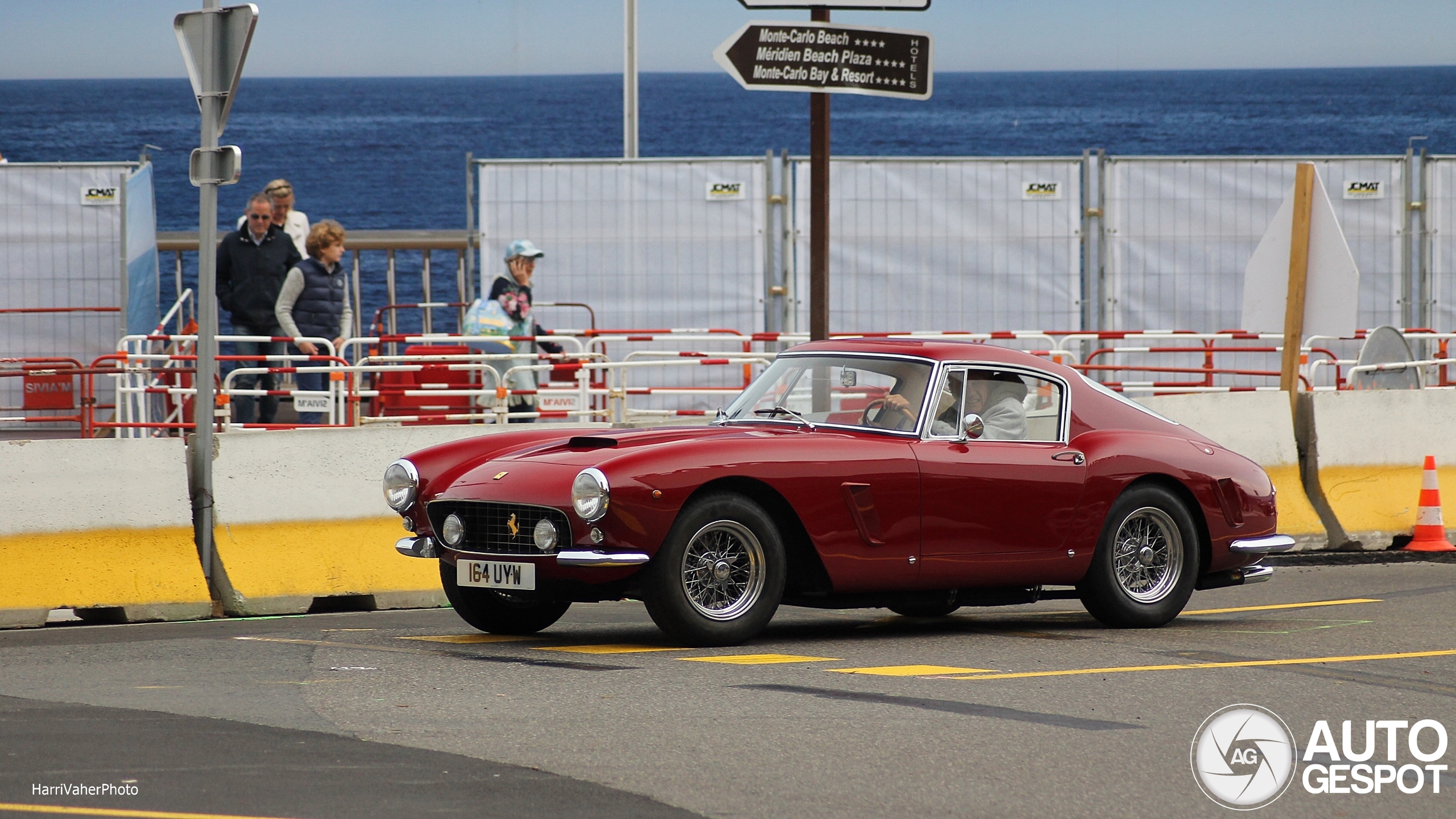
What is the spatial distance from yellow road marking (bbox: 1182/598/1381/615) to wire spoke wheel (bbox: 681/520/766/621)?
3061 mm

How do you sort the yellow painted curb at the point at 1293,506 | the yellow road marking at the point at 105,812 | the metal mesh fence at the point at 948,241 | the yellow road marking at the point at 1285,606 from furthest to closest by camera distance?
the metal mesh fence at the point at 948,241 < the yellow painted curb at the point at 1293,506 < the yellow road marking at the point at 1285,606 < the yellow road marking at the point at 105,812

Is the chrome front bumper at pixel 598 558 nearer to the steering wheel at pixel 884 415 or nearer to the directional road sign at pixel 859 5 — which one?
the steering wheel at pixel 884 415

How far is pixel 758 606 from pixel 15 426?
1120cm

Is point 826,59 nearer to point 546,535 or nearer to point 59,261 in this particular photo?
point 546,535

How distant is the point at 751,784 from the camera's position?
5.41 metres

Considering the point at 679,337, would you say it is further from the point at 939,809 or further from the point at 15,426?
the point at 939,809

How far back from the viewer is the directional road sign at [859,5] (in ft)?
37.5

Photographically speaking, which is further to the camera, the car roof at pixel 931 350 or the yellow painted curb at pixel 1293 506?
the yellow painted curb at pixel 1293 506

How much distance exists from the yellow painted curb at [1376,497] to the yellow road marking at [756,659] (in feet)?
20.4

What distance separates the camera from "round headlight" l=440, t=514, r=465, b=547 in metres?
8.11

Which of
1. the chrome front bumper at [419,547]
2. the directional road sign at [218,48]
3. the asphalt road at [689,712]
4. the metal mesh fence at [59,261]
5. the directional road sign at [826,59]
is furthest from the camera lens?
the metal mesh fence at [59,261]

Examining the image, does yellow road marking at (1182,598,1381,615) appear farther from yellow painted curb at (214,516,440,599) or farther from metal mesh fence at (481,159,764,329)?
metal mesh fence at (481,159,764,329)
